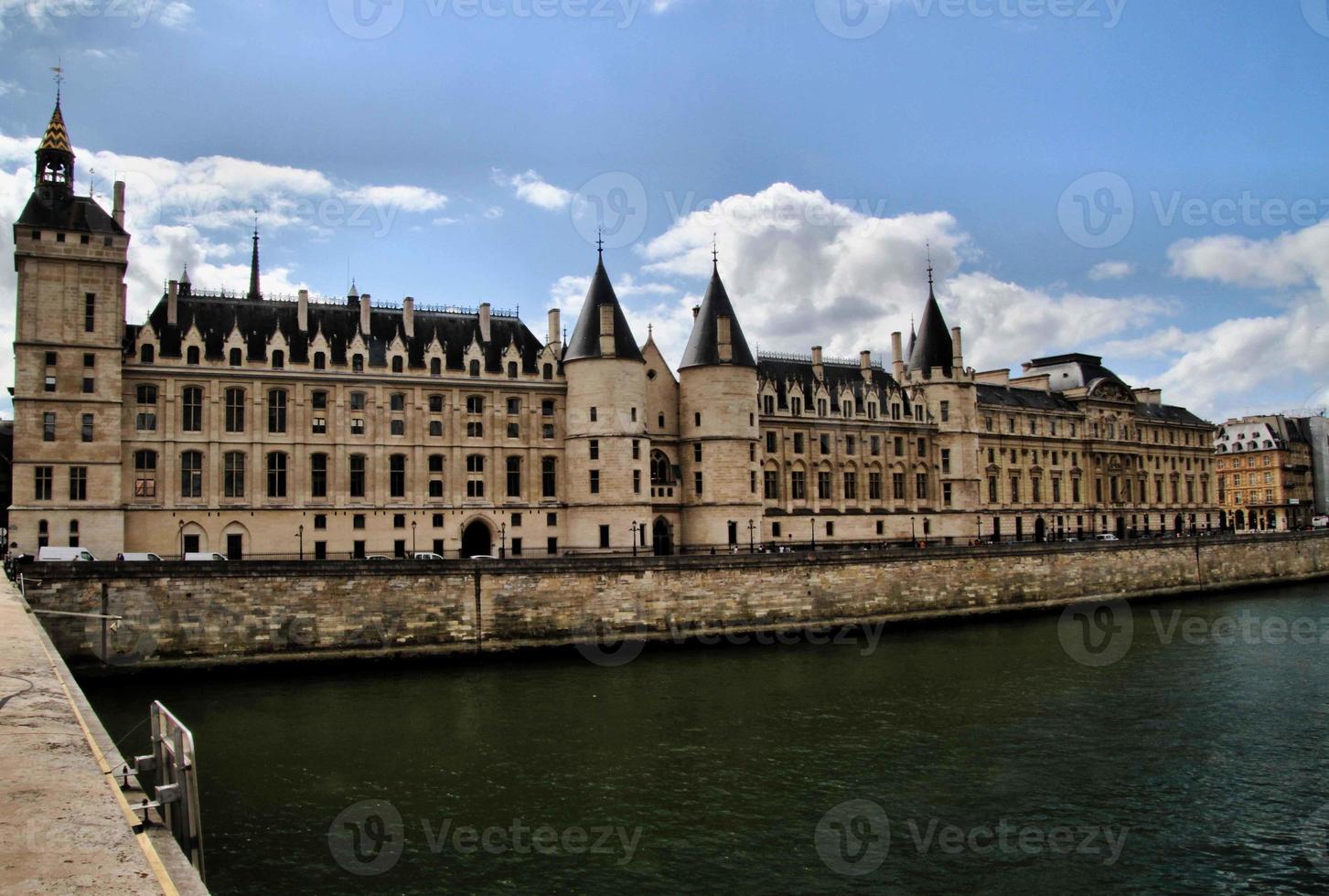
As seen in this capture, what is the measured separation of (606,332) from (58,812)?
1881 inches

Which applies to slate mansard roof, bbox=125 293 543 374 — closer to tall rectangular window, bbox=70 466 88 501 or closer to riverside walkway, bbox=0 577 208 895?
tall rectangular window, bbox=70 466 88 501

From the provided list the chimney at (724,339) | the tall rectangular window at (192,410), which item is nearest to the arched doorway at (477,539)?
the tall rectangular window at (192,410)

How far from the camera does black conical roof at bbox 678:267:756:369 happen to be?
6100cm

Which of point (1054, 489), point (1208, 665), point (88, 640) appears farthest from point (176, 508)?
point (1054, 489)

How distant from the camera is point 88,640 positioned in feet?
119

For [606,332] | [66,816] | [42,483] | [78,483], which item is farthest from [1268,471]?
[66,816]

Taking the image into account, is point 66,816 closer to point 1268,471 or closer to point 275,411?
point 275,411

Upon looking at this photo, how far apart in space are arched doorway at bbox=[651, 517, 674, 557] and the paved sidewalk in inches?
1764

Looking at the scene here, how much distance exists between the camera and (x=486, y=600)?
4300 centimetres

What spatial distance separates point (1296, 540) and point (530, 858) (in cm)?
8471
